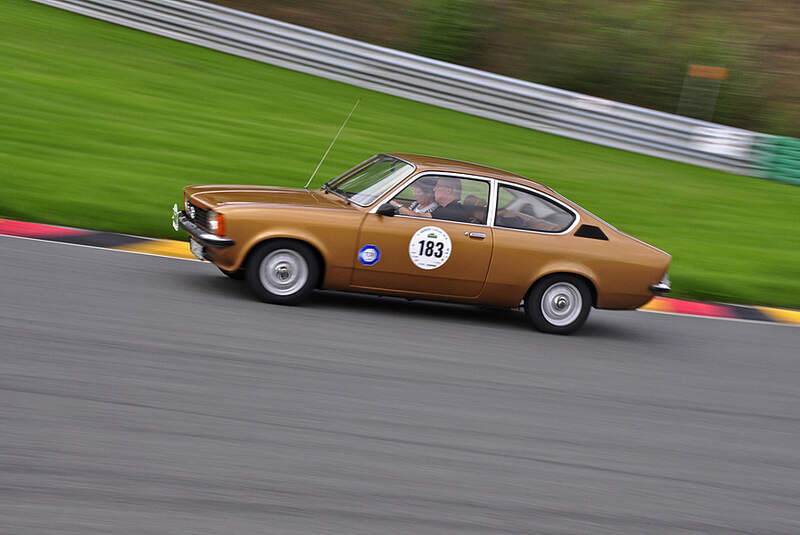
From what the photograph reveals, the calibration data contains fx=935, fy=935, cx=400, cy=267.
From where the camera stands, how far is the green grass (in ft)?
36.4

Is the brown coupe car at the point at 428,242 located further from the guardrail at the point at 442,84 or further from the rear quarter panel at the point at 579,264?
the guardrail at the point at 442,84

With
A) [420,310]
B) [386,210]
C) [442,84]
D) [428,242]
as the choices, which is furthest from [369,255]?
[442,84]

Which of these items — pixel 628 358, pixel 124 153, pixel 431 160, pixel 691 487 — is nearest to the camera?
pixel 691 487

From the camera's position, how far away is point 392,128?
16219mm

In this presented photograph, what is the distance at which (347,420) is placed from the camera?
5.42 m

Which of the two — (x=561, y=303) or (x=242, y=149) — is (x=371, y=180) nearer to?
(x=561, y=303)

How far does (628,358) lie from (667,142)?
10.9m

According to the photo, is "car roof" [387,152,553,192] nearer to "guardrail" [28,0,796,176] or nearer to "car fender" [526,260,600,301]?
"car fender" [526,260,600,301]

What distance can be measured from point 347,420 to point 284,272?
2499 mm

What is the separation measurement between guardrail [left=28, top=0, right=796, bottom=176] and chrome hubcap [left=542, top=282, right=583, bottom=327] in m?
10.1

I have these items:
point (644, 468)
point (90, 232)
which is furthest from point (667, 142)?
point (644, 468)

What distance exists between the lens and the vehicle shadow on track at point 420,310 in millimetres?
8078

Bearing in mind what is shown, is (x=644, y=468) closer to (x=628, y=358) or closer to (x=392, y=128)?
(x=628, y=358)

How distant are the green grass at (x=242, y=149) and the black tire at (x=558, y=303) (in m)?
3.11
